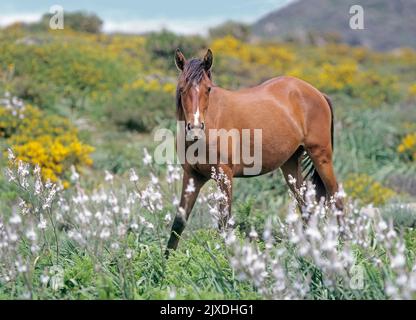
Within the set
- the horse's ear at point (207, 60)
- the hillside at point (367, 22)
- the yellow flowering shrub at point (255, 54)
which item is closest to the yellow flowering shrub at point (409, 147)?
the horse's ear at point (207, 60)

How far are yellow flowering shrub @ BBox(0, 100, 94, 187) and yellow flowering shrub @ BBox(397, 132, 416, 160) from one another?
18.1 feet

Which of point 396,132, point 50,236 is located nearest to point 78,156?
point 50,236

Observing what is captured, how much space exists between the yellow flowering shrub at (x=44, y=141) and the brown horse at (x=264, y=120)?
384cm

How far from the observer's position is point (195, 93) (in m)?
4.99

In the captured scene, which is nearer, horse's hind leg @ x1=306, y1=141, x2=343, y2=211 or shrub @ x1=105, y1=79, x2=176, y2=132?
horse's hind leg @ x1=306, y1=141, x2=343, y2=211

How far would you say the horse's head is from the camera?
4895 mm

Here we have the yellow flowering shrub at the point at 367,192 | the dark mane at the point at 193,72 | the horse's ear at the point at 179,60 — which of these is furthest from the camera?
the yellow flowering shrub at the point at 367,192

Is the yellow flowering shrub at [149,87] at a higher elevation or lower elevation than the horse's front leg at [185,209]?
higher

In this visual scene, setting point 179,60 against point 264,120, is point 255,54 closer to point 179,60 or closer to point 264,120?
point 264,120

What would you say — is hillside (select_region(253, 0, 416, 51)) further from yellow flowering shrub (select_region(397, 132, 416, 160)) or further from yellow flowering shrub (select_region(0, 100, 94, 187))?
yellow flowering shrub (select_region(0, 100, 94, 187))

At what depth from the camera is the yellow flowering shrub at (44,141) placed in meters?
9.48

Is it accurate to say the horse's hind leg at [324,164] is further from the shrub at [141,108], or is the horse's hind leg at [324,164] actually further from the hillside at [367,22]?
the hillside at [367,22]

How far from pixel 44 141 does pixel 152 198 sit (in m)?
6.37

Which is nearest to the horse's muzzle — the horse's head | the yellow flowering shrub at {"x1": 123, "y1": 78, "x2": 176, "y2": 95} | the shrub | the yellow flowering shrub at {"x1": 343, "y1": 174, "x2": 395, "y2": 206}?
the horse's head
